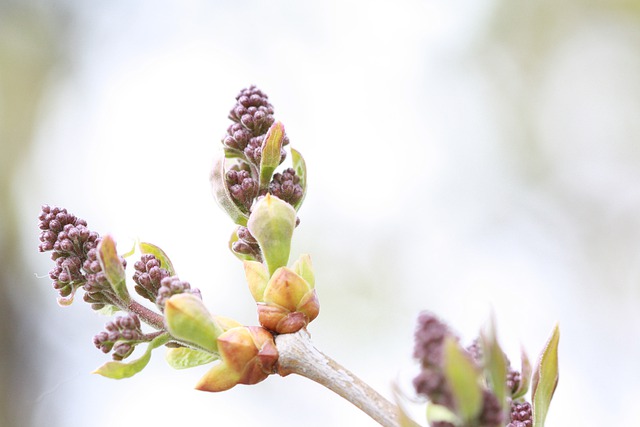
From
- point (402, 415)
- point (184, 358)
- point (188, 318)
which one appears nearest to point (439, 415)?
point (402, 415)

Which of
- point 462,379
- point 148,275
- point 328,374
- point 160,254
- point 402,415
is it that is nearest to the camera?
point 462,379

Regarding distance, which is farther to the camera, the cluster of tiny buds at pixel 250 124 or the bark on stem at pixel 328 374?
the cluster of tiny buds at pixel 250 124

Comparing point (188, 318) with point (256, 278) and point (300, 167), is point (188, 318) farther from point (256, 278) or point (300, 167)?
point (300, 167)

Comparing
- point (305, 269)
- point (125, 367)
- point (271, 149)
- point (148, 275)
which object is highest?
point (271, 149)

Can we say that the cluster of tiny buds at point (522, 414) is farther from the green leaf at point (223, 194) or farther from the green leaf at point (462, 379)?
the green leaf at point (223, 194)

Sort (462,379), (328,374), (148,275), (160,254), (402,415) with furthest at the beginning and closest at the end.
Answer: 1. (160,254)
2. (148,275)
3. (328,374)
4. (402,415)
5. (462,379)

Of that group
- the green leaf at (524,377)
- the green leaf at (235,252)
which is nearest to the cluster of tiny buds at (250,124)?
the green leaf at (235,252)

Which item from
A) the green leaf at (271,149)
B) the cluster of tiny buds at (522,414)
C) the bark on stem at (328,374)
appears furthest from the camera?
the green leaf at (271,149)

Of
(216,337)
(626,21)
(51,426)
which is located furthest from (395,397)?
(626,21)
